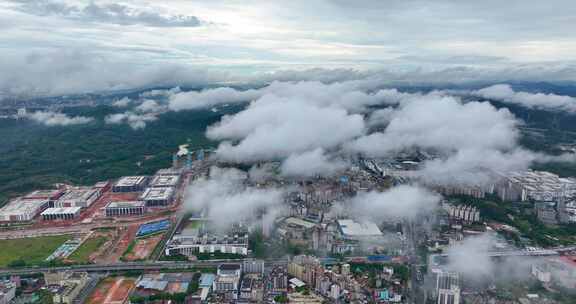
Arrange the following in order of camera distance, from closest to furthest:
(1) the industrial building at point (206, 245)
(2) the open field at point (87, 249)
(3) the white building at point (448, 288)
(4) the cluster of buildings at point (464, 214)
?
(3) the white building at point (448, 288) < (2) the open field at point (87, 249) < (1) the industrial building at point (206, 245) < (4) the cluster of buildings at point (464, 214)

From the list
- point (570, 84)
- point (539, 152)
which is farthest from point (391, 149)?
point (570, 84)

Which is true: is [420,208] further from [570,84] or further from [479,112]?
[570,84]

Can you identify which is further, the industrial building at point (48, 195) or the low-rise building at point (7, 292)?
the industrial building at point (48, 195)

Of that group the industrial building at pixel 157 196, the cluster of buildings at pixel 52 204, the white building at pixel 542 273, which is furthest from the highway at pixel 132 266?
the white building at pixel 542 273

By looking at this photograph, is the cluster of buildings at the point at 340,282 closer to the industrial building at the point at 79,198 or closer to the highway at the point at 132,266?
the highway at the point at 132,266

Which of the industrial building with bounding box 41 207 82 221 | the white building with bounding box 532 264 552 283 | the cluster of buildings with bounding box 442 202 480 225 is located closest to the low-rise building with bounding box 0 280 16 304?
the industrial building with bounding box 41 207 82 221

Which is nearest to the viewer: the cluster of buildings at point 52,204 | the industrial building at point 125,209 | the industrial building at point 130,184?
the cluster of buildings at point 52,204

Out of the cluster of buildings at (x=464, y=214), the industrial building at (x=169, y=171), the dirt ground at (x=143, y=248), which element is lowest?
the dirt ground at (x=143, y=248)

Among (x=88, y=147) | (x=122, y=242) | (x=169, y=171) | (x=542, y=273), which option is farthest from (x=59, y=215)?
(x=542, y=273)
